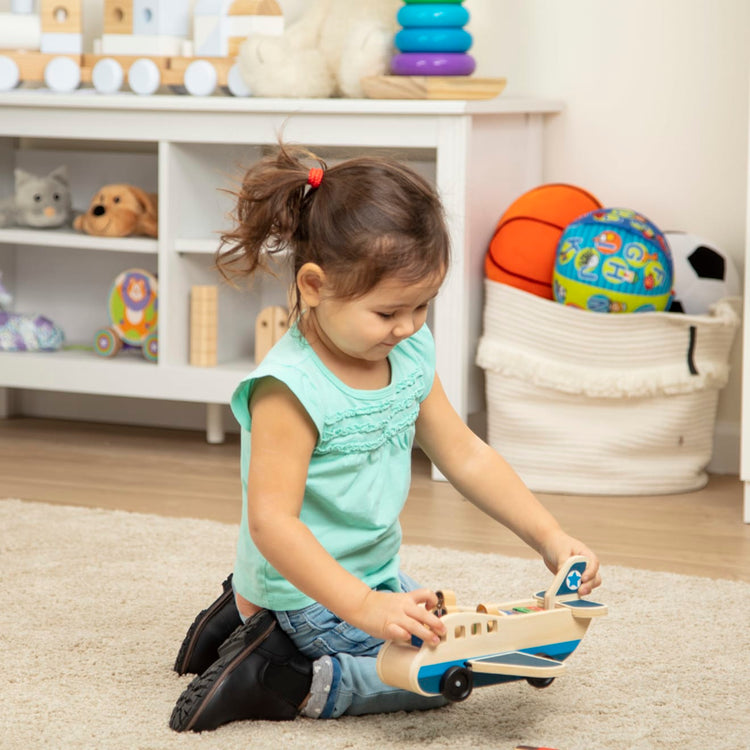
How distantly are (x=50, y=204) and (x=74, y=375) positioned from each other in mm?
352

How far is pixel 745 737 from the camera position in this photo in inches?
40.3

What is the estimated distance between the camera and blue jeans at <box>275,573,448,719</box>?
42.1 inches

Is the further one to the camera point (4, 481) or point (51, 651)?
point (4, 481)

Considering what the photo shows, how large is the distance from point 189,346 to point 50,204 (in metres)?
0.42

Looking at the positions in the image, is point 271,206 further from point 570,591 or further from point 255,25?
point 255,25

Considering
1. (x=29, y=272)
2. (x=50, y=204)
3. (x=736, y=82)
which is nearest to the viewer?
(x=736, y=82)

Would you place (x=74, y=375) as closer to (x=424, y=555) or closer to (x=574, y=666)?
(x=424, y=555)

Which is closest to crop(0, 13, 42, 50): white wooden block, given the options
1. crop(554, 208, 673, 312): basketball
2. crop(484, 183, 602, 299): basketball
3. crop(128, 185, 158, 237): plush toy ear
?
crop(128, 185, 158, 237): plush toy ear

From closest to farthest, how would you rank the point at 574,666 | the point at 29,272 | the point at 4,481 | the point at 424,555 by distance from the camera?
the point at 574,666 < the point at 424,555 < the point at 4,481 < the point at 29,272

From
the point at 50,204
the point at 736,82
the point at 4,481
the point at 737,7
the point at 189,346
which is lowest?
the point at 4,481

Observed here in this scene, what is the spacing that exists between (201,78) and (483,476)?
4.07 ft

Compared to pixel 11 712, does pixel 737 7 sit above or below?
above

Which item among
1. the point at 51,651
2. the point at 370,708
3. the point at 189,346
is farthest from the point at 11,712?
the point at 189,346

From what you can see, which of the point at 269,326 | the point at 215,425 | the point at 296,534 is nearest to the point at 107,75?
the point at 269,326
